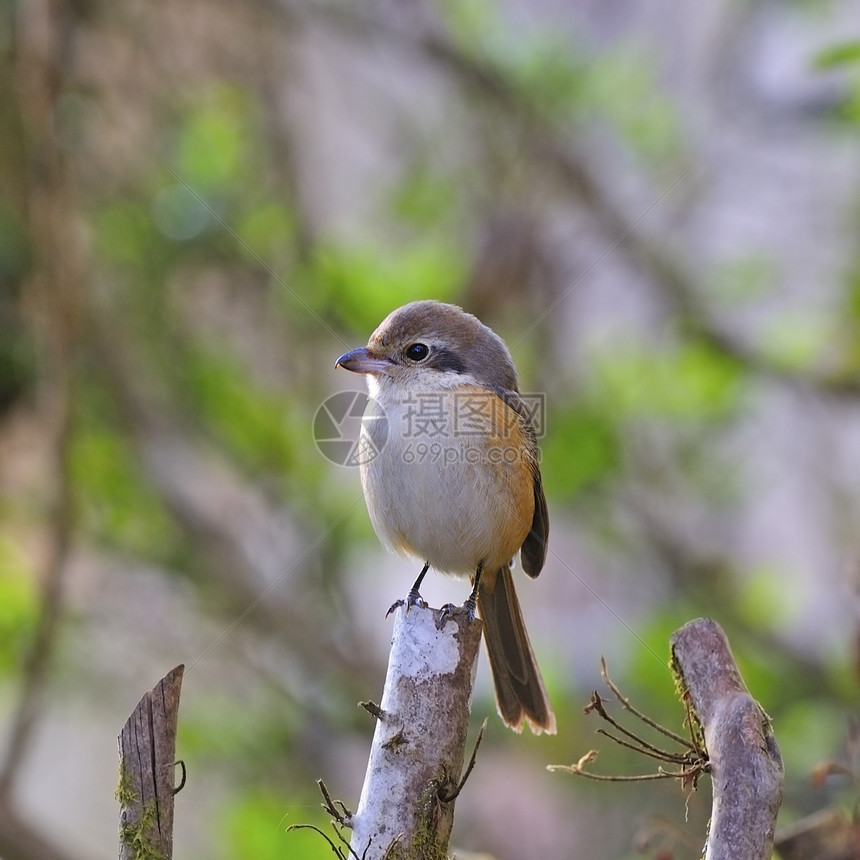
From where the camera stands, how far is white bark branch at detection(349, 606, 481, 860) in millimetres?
2359

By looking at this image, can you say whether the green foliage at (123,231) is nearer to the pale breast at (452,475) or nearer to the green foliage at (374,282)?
the green foliage at (374,282)

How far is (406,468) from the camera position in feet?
12.0

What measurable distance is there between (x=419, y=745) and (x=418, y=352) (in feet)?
5.80

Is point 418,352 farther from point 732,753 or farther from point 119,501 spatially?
point 119,501

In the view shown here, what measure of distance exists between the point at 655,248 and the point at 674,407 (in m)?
1.17

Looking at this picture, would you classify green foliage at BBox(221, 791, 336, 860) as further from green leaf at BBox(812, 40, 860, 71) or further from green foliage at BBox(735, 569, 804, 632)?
green leaf at BBox(812, 40, 860, 71)

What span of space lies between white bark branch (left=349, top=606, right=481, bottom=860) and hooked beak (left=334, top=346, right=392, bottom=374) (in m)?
1.38

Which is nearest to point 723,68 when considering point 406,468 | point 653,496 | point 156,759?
point 653,496

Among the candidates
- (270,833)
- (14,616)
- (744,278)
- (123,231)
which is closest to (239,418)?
(123,231)

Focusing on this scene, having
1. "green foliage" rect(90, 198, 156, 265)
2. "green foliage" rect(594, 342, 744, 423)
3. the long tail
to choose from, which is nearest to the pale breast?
the long tail

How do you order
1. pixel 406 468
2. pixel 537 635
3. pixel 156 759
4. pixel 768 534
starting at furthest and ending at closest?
pixel 768 534
pixel 537 635
pixel 406 468
pixel 156 759

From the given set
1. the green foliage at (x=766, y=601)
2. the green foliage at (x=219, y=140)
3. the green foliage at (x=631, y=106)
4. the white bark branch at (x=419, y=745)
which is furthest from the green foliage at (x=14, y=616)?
the green foliage at (x=631, y=106)

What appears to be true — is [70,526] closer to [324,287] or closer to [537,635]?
[324,287]

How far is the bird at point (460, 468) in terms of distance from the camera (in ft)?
12.0
